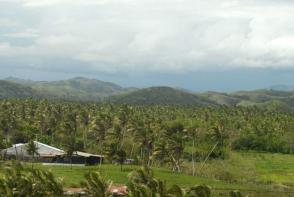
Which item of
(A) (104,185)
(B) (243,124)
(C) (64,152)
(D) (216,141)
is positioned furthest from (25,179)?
(B) (243,124)

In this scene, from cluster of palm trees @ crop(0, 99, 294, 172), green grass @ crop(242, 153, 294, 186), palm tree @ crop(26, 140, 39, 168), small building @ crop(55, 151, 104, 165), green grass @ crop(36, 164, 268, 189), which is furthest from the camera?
cluster of palm trees @ crop(0, 99, 294, 172)

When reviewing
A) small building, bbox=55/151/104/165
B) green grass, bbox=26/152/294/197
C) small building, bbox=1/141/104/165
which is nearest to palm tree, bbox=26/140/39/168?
green grass, bbox=26/152/294/197

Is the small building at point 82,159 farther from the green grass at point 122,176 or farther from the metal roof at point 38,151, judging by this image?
the green grass at point 122,176

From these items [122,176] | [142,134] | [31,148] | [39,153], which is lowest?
[122,176]

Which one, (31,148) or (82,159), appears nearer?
(31,148)

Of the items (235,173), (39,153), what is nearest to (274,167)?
(235,173)

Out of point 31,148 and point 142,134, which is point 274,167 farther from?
point 31,148

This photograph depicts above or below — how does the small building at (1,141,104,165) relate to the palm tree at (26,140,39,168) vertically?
below

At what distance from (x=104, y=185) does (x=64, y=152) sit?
6460 cm

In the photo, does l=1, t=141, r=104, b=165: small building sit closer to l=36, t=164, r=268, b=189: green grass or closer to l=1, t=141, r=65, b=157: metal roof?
l=1, t=141, r=65, b=157: metal roof

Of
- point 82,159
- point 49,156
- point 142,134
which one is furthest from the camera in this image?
point 142,134

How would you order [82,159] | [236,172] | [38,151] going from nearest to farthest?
[38,151]
[82,159]
[236,172]

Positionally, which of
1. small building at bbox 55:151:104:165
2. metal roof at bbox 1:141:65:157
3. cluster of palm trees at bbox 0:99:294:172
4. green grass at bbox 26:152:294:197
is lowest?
green grass at bbox 26:152:294:197

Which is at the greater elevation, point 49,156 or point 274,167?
point 49,156
